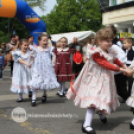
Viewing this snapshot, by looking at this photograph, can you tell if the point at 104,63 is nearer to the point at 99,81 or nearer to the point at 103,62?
the point at 103,62

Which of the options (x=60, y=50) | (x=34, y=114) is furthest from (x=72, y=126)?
(x=60, y=50)

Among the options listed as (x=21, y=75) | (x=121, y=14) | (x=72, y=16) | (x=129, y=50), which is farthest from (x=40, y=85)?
(x=72, y=16)

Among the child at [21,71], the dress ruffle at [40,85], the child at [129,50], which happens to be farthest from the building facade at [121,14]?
the dress ruffle at [40,85]

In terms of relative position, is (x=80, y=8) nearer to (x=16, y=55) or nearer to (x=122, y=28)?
(x=122, y=28)

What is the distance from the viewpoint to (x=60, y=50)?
8.07 meters

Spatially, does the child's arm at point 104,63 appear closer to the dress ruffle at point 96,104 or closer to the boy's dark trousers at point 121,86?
the dress ruffle at point 96,104

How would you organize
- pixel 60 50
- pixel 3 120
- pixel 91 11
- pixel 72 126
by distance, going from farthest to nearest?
pixel 91 11 → pixel 60 50 → pixel 3 120 → pixel 72 126

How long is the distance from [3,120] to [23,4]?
961 centimetres

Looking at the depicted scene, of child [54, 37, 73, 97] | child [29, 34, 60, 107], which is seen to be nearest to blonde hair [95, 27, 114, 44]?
child [29, 34, 60, 107]

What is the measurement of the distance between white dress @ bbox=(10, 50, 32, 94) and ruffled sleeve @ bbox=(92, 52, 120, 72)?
3.01 meters

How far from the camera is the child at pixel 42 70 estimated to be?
6.64 metres

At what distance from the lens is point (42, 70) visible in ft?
22.1

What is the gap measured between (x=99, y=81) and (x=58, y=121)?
1236 mm

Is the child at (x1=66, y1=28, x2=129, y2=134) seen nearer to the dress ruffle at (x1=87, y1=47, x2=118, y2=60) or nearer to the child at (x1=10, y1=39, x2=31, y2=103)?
the dress ruffle at (x1=87, y1=47, x2=118, y2=60)
